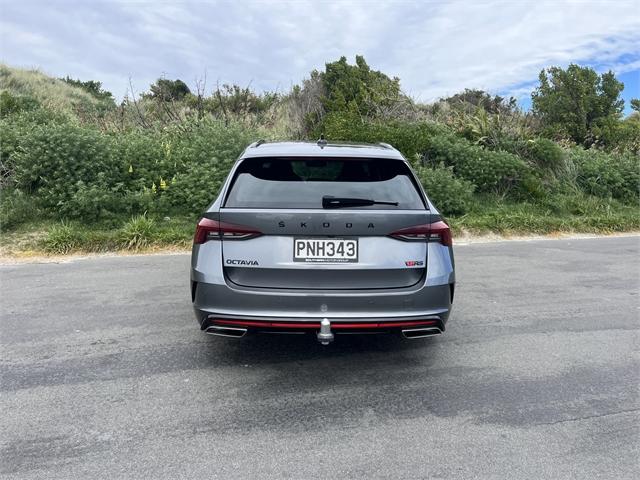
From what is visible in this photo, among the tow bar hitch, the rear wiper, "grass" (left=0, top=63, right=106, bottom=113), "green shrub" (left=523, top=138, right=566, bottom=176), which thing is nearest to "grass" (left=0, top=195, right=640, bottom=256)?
"green shrub" (left=523, top=138, right=566, bottom=176)

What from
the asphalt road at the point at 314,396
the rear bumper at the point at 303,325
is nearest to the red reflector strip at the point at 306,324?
the rear bumper at the point at 303,325

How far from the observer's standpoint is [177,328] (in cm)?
425

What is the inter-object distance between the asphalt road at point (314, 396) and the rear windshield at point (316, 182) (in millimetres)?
1237

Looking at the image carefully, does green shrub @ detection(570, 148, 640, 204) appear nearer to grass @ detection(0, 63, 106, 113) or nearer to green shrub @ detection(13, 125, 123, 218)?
green shrub @ detection(13, 125, 123, 218)

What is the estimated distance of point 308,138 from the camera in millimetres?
12664

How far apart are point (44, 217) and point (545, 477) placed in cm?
861

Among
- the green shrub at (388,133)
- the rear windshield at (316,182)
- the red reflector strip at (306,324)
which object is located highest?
the green shrub at (388,133)

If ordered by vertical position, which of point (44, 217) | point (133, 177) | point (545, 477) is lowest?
point (545, 477)

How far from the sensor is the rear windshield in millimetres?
3180

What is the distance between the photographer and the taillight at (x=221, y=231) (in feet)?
10.0

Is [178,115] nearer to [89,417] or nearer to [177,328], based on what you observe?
[177,328]

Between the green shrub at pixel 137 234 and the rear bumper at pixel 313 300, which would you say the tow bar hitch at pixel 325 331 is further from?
the green shrub at pixel 137 234

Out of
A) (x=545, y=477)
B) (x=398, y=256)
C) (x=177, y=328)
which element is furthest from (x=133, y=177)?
(x=545, y=477)

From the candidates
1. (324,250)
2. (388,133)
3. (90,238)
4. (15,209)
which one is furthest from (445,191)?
(15,209)
